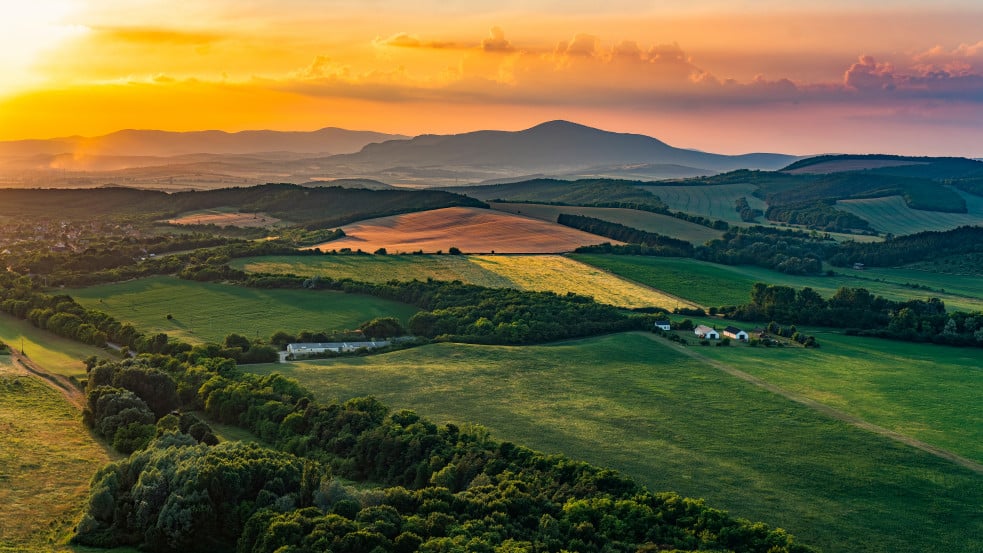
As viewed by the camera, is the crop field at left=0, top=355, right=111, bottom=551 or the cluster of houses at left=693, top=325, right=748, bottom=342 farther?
the cluster of houses at left=693, top=325, right=748, bottom=342

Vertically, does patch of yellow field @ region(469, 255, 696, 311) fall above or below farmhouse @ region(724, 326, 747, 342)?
above

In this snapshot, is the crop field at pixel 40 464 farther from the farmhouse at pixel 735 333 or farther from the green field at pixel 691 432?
the farmhouse at pixel 735 333

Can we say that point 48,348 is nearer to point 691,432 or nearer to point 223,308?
point 223,308

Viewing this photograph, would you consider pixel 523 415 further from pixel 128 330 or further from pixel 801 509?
pixel 128 330

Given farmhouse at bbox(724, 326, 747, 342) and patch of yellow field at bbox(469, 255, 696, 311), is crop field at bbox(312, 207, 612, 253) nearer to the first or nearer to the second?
patch of yellow field at bbox(469, 255, 696, 311)

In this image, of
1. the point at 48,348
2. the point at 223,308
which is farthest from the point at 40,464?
the point at 223,308

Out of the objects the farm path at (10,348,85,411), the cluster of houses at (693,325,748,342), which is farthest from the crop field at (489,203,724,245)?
the farm path at (10,348,85,411)

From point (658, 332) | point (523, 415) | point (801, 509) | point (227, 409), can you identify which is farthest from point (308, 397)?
point (658, 332)
